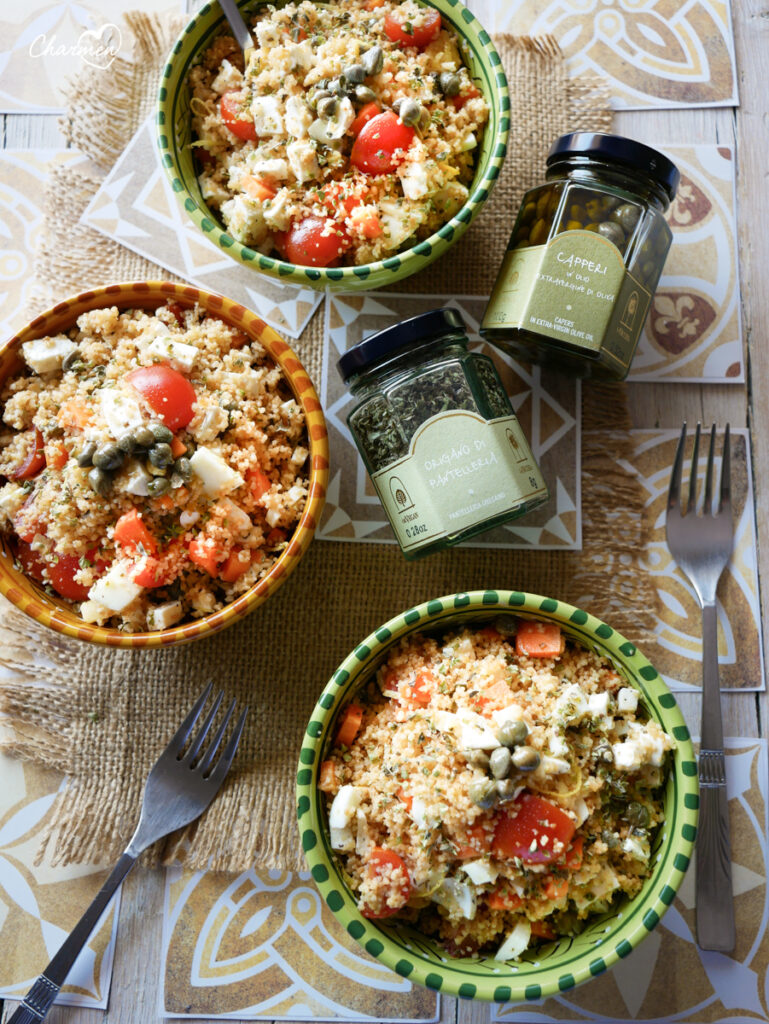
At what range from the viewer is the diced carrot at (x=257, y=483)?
1.51 m

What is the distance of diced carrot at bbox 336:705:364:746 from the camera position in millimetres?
1494

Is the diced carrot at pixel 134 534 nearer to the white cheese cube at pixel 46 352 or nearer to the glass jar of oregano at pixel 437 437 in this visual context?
the white cheese cube at pixel 46 352

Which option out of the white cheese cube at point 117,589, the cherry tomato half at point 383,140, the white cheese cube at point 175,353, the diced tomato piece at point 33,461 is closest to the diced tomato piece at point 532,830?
the white cheese cube at point 117,589

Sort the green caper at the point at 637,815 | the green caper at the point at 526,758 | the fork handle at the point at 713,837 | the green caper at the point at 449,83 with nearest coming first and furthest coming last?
the green caper at the point at 526,758 < the green caper at the point at 637,815 < the green caper at the point at 449,83 < the fork handle at the point at 713,837

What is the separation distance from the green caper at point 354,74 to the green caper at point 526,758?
1213 mm

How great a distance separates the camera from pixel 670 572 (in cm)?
183

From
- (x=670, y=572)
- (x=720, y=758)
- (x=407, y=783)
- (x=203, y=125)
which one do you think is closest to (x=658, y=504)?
(x=670, y=572)

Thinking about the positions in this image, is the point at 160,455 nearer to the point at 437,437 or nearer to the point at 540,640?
the point at 437,437

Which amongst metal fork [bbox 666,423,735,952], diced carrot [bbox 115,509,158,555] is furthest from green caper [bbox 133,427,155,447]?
metal fork [bbox 666,423,735,952]

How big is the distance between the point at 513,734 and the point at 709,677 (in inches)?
25.7

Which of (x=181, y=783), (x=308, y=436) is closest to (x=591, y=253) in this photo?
(x=308, y=436)

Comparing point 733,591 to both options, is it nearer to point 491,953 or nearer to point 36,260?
point 491,953

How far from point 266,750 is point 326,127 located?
1240 millimetres

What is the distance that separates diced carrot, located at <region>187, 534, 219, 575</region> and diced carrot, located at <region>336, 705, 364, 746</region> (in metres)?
0.36
